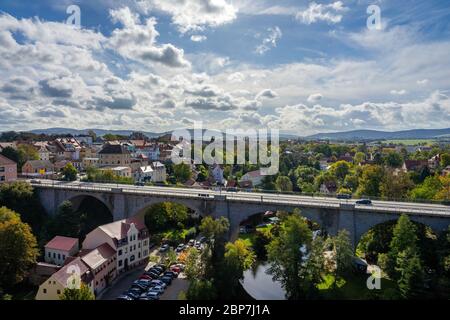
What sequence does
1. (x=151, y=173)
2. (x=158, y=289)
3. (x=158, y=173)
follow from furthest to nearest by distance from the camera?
1. (x=158, y=173)
2. (x=151, y=173)
3. (x=158, y=289)

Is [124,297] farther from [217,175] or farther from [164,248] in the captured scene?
[217,175]

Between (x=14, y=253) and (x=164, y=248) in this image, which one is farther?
(x=164, y=248)

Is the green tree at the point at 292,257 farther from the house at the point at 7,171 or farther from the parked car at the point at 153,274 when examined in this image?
the house at the point at 7,171

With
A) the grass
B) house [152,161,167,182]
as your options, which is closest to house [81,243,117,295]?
the grass

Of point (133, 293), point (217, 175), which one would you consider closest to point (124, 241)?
point (133, 293)
